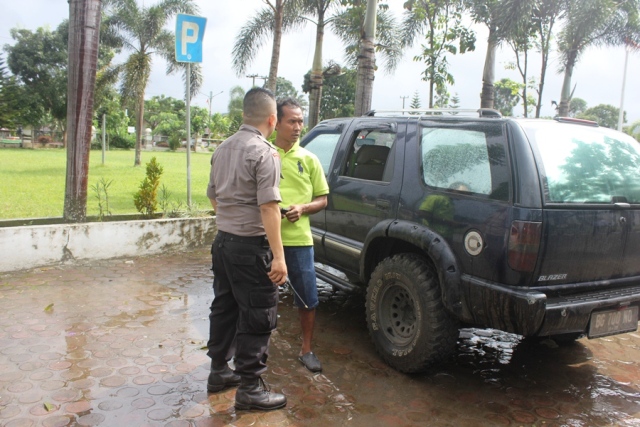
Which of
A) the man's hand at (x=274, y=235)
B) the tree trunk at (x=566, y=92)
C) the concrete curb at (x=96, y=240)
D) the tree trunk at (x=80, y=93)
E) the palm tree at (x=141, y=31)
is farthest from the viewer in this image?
the palm tree at (x=141, y=31)

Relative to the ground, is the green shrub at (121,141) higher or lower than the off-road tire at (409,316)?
higher

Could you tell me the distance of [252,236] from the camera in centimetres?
293

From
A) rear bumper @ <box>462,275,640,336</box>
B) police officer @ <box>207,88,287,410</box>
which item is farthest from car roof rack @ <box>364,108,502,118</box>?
police officer @ <box>207,88,287,410</box>

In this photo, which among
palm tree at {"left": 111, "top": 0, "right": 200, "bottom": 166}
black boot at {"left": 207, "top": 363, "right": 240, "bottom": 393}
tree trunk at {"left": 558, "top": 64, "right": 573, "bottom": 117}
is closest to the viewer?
black boot at {"left": 207, "top": 363, "right": 240, "bottom": 393}

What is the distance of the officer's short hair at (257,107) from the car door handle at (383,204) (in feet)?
4.09

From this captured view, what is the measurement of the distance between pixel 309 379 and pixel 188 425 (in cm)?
92

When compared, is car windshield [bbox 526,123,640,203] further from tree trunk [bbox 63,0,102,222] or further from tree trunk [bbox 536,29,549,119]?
tree trunk [bbox 536,29,549,119]

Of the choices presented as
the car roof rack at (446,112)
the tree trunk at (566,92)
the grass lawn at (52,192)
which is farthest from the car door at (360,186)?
the tree trunk at (566,92)

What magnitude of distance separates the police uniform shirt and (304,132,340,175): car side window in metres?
1.80

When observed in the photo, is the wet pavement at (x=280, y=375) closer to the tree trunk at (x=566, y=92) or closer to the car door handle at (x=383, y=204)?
the car door handle at (x=383, y=204)

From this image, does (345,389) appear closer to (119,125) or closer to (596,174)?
(596,174)

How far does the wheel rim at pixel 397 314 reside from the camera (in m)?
3.60

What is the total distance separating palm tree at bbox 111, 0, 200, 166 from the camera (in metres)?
24.0

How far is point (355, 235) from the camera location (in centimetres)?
417
